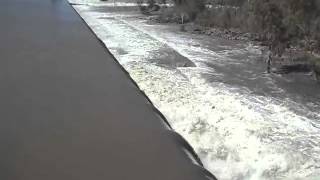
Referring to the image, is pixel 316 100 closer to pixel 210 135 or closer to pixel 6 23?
pixel 210 135

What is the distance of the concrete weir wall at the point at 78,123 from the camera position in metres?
11.3

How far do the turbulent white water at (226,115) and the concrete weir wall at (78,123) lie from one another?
49 cm

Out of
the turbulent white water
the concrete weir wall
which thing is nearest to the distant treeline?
the turbulent white water

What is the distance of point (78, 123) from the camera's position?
1394 cm

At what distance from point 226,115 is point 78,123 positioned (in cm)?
402

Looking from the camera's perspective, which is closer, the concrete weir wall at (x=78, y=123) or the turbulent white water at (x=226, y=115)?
the concrete weir wall at (x=78, y=123)

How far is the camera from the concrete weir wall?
11.3 m

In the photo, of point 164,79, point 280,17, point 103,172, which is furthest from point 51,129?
point 280,17

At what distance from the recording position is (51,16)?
3231 centimetres

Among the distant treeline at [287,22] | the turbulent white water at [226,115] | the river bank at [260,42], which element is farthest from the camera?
the river bank at [260,42]

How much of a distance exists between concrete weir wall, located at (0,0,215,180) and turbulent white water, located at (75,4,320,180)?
0.49 meters

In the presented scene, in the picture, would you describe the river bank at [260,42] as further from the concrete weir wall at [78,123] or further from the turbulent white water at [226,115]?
the concrete weir wall at [78,123]

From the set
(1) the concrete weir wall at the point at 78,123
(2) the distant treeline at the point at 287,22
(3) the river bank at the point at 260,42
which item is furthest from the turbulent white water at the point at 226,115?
(2) the distant treeline at the point at 287,22

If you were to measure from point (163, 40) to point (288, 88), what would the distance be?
9.60 m
